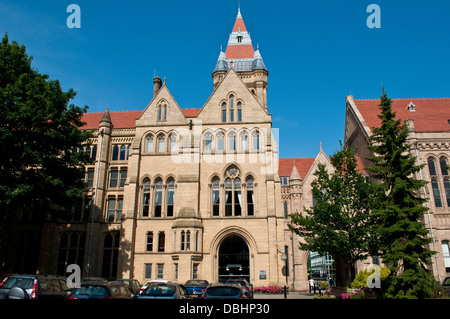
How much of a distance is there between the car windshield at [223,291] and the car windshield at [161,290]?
1.62m

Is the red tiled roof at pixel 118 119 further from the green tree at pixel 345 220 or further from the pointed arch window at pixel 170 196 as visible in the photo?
the green tree at pixel 345 220

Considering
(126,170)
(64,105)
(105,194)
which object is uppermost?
(64,105)

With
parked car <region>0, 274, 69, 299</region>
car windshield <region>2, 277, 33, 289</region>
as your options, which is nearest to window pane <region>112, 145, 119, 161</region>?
parked car <region>0, 274, 69, 299</region>

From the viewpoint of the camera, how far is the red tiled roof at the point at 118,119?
3709cm

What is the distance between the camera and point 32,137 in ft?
78.5

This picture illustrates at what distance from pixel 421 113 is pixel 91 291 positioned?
136 feet

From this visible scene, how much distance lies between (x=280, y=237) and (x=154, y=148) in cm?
1431

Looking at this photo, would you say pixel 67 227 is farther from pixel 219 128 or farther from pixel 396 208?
pixel 396 208

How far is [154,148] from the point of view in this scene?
107 feet

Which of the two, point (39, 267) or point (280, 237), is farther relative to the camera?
point (39, 267)

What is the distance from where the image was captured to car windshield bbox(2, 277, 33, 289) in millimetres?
13547

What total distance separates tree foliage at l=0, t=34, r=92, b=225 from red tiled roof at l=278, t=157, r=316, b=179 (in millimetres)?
26396
